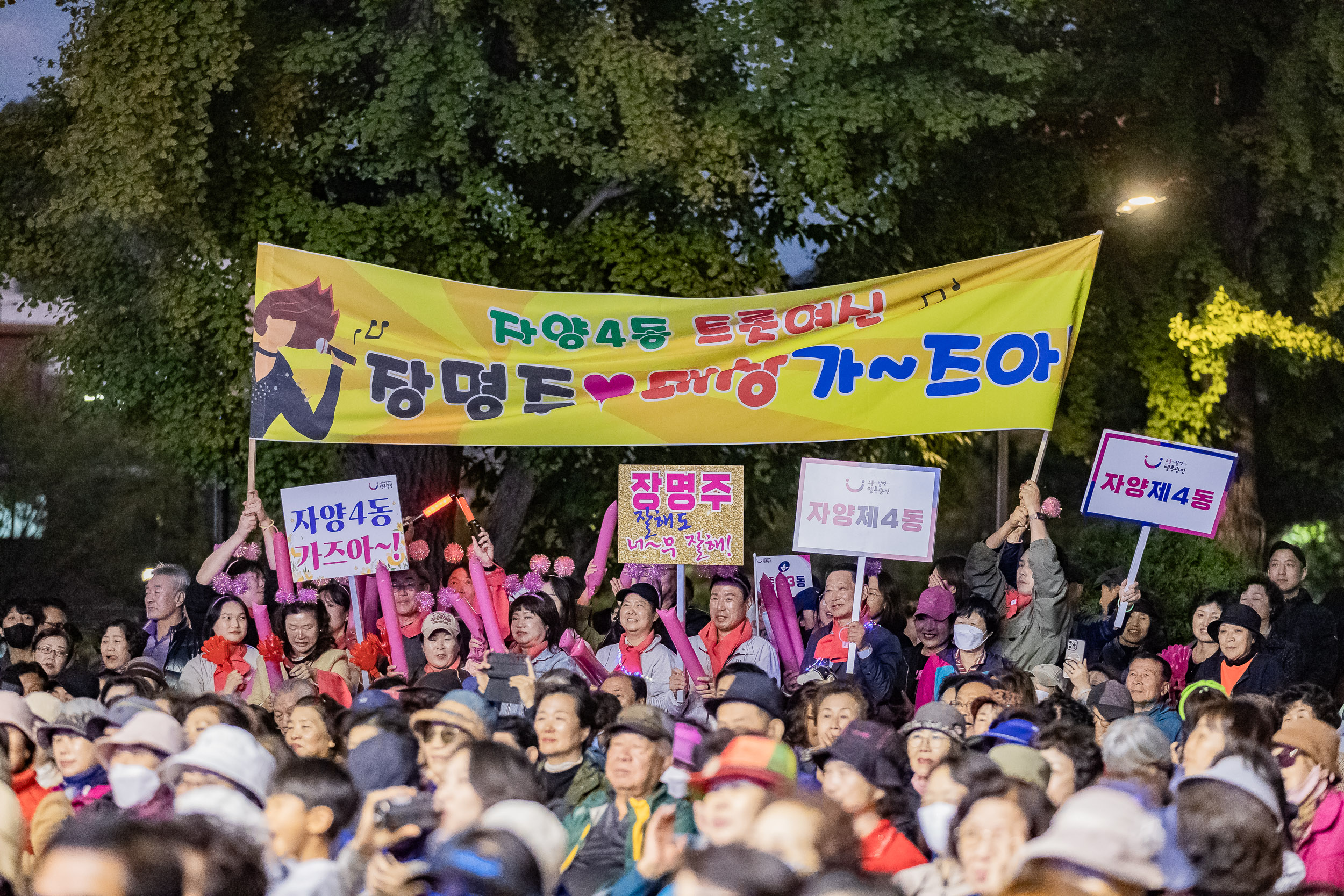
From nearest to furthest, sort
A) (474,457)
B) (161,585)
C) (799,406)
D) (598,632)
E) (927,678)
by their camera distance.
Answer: (927,678), (161,585), (799,406), (598,632), (474,457)

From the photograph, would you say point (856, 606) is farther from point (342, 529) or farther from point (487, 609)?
point (342, 529)

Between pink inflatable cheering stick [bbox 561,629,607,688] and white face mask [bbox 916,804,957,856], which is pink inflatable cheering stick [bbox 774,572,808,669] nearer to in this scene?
pink inflatable cheering stick [bbox 561,629,607,688]

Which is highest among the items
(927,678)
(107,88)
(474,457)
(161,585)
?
(107,88)

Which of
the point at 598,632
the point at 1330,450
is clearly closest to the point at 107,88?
the point at 598,632

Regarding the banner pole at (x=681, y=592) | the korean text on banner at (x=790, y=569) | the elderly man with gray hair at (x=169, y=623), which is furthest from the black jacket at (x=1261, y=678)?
the elderly man with gray hair at (x=169, y=623)

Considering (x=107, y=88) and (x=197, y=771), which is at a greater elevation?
(x=107, y=88)

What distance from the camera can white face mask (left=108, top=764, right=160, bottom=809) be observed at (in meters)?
4.83

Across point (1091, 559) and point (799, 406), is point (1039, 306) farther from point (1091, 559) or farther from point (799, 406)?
point (1091, 559)

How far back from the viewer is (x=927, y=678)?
774 cm

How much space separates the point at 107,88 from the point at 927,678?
279 inches

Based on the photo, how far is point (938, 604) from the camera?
25.8 ft

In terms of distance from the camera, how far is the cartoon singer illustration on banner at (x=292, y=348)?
8758 mm

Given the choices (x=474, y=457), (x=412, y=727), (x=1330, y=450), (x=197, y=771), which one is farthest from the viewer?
(x=1330, y=450)

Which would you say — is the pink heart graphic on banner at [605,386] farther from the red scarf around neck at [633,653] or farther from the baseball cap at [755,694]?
the baseball cap at [755,694]
